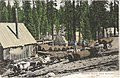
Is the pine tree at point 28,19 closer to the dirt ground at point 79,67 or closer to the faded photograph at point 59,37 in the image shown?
the faded photograph at point 59,37

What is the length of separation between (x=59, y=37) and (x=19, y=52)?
1.12 feet

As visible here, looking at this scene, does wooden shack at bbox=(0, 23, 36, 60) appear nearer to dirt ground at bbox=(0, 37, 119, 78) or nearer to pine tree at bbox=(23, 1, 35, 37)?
pine tree at bbox=(23, 1, 35, 37)

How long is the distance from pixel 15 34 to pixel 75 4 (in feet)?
1.76

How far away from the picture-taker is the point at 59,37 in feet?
8.12

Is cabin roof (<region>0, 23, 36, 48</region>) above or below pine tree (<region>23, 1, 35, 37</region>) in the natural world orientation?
below

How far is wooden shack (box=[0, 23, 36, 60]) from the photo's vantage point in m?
2.41

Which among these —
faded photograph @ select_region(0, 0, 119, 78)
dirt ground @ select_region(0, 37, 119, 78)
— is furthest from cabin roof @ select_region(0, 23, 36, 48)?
dirt ground @ select_region(0, 37, 119, 78)

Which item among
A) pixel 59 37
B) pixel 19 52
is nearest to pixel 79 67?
pixel 59 37

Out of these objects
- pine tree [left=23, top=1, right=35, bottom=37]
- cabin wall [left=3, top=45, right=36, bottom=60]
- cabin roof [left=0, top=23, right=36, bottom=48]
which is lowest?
cabin wall [left=3, top=45, right=36, bottom=60]

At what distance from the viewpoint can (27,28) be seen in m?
2.45

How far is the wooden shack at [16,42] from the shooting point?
2414mm

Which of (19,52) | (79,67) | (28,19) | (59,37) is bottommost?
(79,67)

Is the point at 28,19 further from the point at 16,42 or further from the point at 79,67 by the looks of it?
the point at 79,67

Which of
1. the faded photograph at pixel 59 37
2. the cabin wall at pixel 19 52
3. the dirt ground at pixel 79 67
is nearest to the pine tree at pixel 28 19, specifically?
the faded photograph at pixel 59 37
